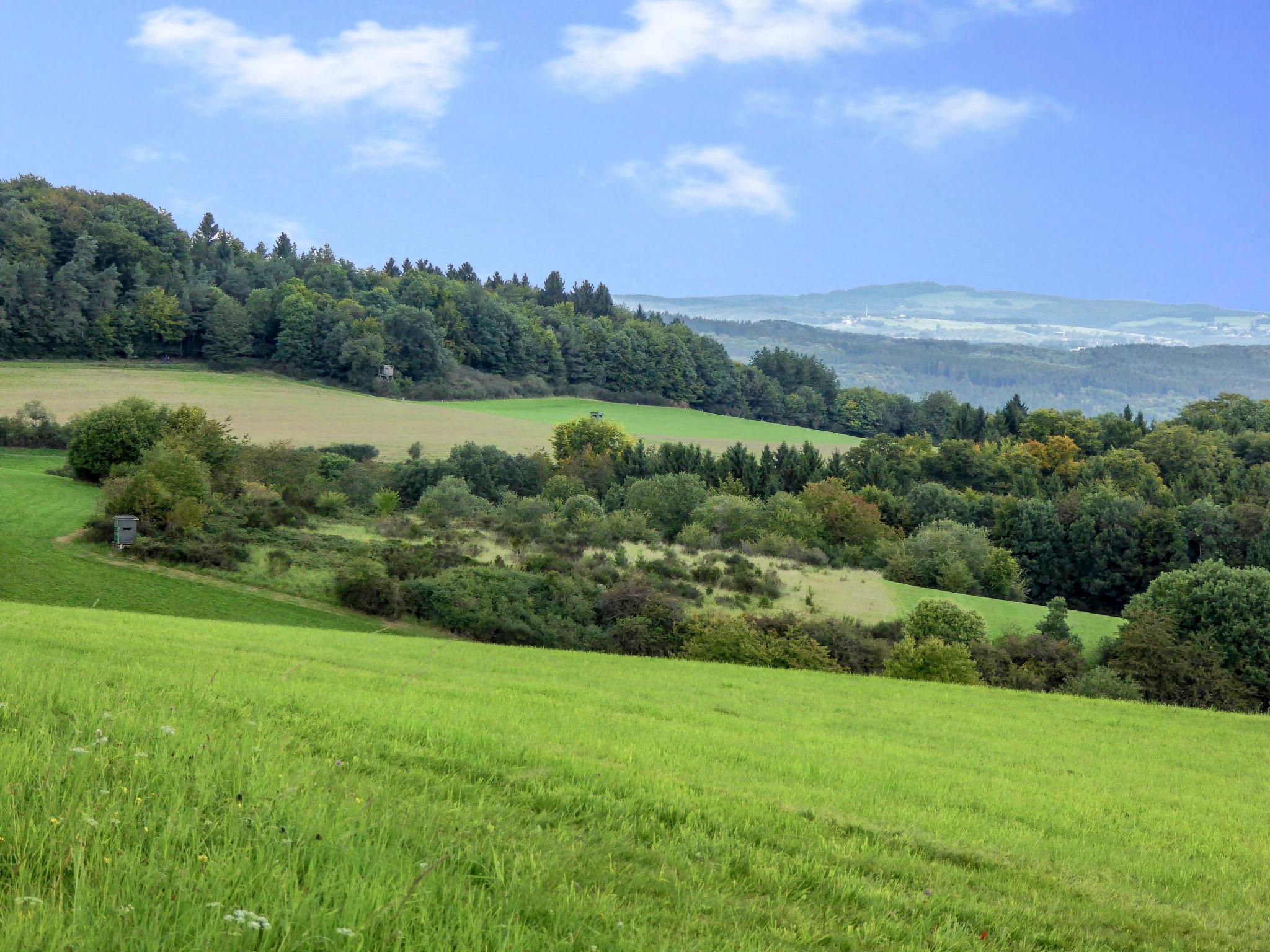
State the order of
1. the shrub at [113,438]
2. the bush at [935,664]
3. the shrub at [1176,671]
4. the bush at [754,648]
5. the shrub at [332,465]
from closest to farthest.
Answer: the bush at [935,664], the bush at [754,648], the shrub at [1176,671], the shrub at [113,438], the shrub at [332,465]

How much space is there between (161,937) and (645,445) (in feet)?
312

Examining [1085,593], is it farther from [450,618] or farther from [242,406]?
[242,406]

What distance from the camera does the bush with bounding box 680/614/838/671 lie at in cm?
2941

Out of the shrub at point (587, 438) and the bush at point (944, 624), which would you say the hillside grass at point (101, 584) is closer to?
the bush at point (944, 624)

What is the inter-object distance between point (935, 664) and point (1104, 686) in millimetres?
5424

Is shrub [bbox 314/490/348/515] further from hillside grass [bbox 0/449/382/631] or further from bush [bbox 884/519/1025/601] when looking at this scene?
bush [bbox 884/519/1025/601]

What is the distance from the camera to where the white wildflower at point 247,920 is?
2842 millimetres

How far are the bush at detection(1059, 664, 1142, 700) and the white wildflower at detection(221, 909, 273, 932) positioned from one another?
94.8 feet

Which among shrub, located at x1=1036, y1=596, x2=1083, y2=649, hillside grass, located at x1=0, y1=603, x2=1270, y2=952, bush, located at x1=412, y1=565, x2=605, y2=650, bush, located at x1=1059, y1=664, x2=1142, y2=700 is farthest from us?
shrub, located at x1=1036, y1=596, x2=1083, y2=649

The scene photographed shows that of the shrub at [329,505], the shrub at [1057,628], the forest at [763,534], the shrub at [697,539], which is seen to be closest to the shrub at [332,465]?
the forest at [763,534]

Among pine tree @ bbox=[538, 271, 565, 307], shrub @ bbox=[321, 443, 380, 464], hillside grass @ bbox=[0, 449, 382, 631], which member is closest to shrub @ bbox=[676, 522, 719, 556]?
hillside grass @ bbox=[0, 449, 382, 631]

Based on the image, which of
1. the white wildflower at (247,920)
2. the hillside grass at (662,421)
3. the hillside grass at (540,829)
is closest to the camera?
the white wildflower at (247,920)

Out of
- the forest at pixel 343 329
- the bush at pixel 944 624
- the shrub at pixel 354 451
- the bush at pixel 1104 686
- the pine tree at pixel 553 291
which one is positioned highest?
the pine tree at pixel 553 291

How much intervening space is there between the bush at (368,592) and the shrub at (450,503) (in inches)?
770
